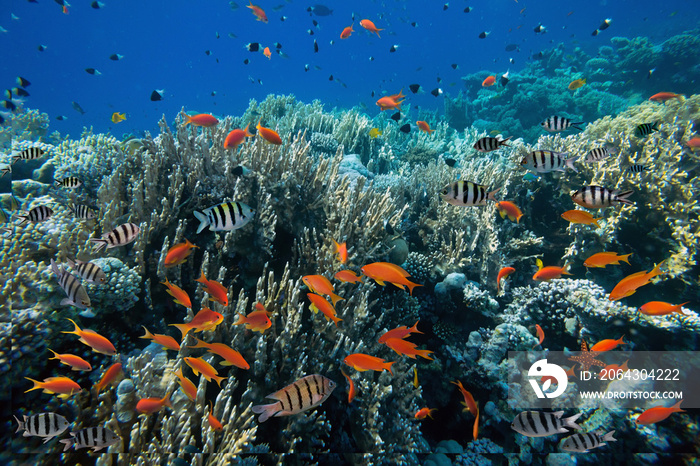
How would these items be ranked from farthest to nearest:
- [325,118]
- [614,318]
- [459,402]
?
1. [325,118]
2. [614,318]
3. [459,402]

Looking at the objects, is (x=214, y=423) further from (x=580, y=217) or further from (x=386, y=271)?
(x=580, y=217)

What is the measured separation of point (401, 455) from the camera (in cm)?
302

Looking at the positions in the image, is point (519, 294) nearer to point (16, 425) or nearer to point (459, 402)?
point (459, 402)

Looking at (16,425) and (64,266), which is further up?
(64,266)

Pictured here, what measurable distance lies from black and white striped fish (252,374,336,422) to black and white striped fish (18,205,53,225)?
3.58m

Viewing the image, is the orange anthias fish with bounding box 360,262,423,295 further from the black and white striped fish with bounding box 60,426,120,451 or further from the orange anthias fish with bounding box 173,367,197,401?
the black and white striped fish with bounding box 60,426,120,451

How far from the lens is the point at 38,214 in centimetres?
325

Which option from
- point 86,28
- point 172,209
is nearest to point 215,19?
point 86,28

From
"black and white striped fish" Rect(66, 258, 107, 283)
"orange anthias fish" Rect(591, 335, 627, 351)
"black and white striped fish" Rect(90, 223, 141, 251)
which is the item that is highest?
"black and white striped fish" Rect(90, 223, 141, 251)

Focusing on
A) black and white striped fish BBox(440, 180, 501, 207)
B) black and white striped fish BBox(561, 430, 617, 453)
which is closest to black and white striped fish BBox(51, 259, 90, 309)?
black and white striped fish BBox(440, 180, 501, 207)

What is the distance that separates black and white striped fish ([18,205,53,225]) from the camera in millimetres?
3211

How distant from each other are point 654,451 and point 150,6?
149 m

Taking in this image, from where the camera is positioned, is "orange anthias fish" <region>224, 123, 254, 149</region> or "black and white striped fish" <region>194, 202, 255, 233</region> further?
"orange anthias fish" <region>224, 123, 254, 149</region>

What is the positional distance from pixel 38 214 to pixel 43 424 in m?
2.57
